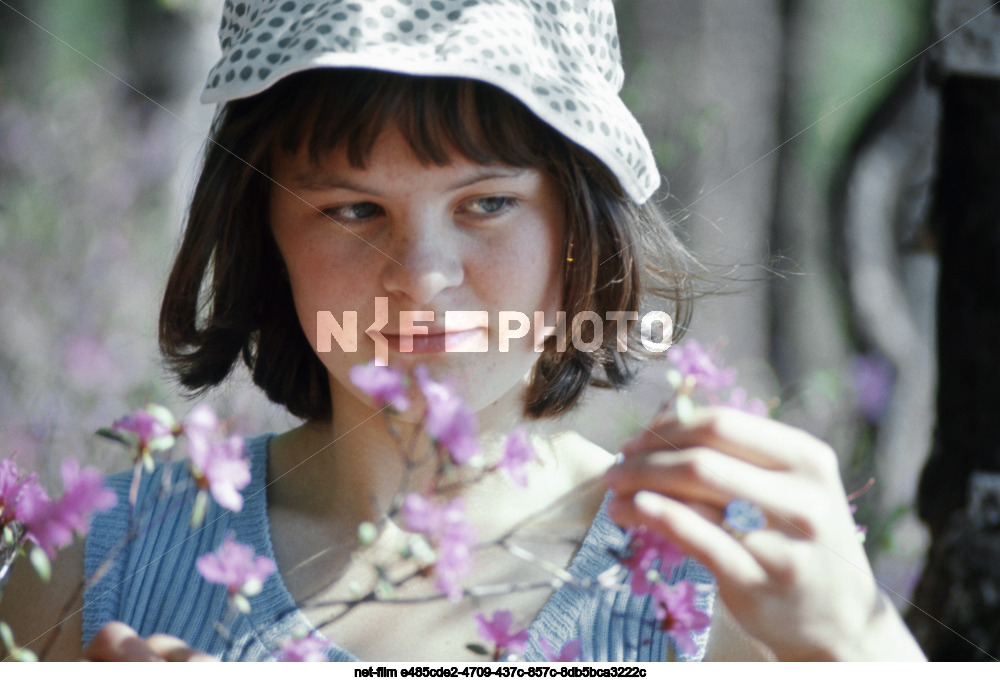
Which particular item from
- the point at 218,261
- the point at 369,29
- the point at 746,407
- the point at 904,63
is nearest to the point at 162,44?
the point at 218,261

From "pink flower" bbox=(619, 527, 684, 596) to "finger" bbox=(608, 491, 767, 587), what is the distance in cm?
1

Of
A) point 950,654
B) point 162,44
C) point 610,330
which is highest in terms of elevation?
point 162,44

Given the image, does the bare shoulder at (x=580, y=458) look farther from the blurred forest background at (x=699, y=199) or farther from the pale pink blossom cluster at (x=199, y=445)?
the pale pink blossom cluster at (x=199, y=445)

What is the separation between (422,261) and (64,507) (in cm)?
27

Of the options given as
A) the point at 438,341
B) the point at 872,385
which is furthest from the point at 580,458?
the point at 872,385

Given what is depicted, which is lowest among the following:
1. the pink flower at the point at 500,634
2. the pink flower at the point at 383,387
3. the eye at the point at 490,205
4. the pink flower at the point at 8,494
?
the pink flower at the point at 500,634

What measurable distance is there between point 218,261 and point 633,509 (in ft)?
1.49

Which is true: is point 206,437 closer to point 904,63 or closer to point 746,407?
A: point 746,407

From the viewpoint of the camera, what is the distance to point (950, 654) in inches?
41.8

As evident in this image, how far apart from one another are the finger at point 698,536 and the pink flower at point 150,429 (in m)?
0.27

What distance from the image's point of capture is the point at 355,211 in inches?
23.6

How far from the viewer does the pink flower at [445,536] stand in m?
0.46

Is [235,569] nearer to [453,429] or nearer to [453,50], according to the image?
[453,429]

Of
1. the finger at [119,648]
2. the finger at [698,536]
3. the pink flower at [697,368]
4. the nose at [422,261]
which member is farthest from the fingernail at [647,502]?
the finger at [119,648]
